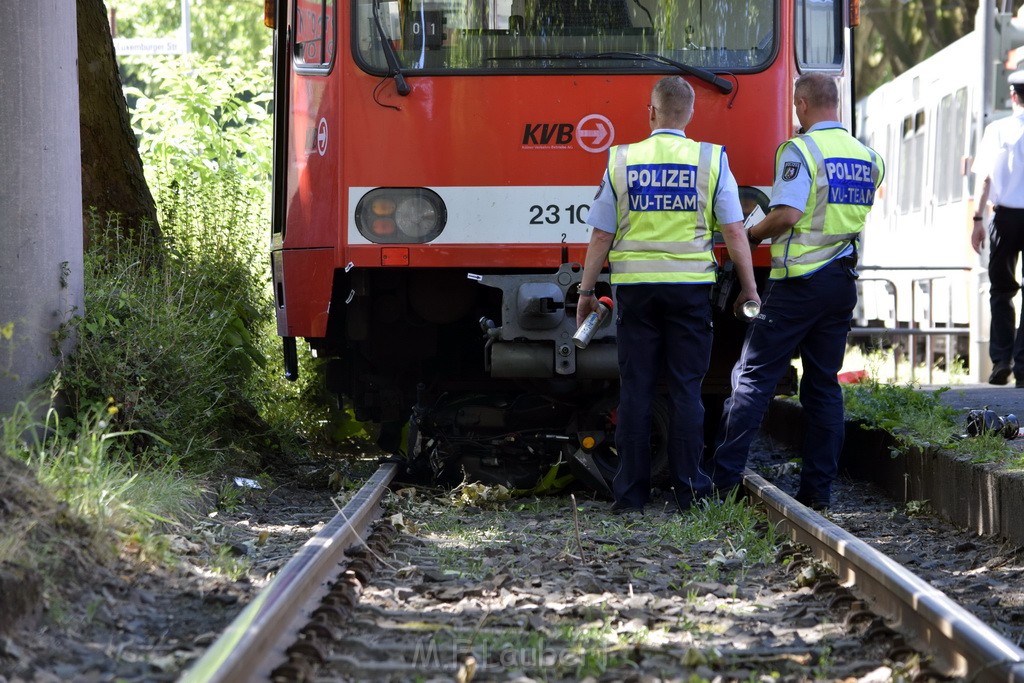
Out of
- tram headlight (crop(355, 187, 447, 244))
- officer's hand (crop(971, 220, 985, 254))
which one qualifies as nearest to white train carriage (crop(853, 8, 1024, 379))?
officer's hand (crop(971, 220, 985, 254))

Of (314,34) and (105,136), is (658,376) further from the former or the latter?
(105,136)

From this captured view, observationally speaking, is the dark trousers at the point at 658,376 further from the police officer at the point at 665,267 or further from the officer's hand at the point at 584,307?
the officer's hand at the point at 584,307

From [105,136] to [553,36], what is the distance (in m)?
3.19

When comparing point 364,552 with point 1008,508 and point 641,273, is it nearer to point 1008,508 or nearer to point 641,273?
point 641,273

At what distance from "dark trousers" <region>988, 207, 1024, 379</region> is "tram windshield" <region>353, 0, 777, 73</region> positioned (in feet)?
10.3

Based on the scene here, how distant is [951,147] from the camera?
54.9ft

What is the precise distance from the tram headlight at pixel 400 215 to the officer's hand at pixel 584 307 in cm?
81

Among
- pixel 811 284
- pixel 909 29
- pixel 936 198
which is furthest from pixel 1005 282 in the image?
pixel 909 29

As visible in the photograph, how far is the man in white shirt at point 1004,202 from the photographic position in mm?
9328

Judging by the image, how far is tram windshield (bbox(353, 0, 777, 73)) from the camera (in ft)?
23.1

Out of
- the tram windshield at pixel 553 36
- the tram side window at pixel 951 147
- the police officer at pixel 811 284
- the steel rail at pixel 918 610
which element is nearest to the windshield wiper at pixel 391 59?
the tram windshield at pixel 553 36

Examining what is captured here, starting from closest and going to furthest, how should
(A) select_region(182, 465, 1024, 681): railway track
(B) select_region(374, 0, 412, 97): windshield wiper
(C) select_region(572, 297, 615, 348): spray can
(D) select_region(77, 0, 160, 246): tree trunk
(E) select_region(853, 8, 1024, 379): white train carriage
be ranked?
(A) select_region(182, 465, 1024, 681): railway track < (C) select_region(572, 297, 615, 348): spray can < (B) select_region(374, 0, 412, 97): windshield wiper < (D) select_region(77, 0, 160, 246): tree trunk < (E) select_region(853, 8, 1024, 379): white train carriage

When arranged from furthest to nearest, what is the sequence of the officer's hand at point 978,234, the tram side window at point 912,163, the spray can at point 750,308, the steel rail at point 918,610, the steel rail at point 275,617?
the tram side window at point 912,163 → the officer's hand at point 978,234 → the spray can at point 750,308 → the steel rail at point 918,610 → the steel rail at point 275,617

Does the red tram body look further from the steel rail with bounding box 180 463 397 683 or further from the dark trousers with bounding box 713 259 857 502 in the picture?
the steel rail with bounding box 180 463 397 683
